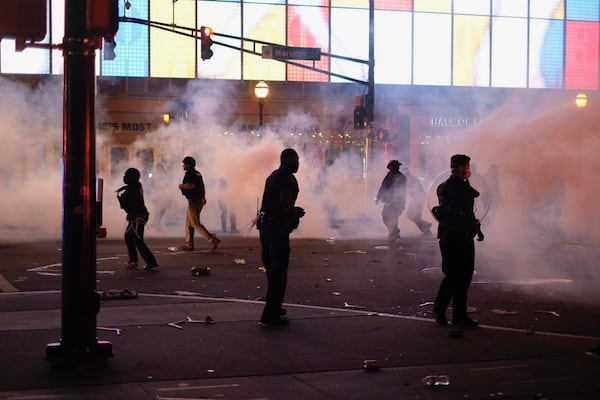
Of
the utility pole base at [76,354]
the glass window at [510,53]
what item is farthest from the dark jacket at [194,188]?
the glass window at [510,53]

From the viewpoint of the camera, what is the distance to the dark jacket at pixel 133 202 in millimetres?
12617

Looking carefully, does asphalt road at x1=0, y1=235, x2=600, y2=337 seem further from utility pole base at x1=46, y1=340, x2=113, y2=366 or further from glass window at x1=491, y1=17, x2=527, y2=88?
glass window at x1=491, y1=17, x2=527, y2=88

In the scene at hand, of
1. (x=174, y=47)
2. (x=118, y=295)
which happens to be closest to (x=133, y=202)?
(x=118, y=295)

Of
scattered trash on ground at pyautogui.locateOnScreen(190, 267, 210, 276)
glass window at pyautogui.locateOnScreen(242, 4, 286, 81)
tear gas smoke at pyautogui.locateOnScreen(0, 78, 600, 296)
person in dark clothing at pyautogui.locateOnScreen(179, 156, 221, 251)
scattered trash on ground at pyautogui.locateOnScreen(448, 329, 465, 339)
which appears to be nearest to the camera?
scattered trash on ground at pyautogui.locateOnScreen(448, 329, 465, 339)

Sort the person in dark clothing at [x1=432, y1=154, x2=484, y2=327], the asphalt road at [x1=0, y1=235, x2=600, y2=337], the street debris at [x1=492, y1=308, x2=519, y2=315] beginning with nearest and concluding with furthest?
the person in dark clothing at [x1=432, y1=154, x2=484, y2=327] → the street debris at [x1=492, y1=308, x2=519, y2=315] → the asphalt road at [x1=0, y1=235, x2=600, y2=337]

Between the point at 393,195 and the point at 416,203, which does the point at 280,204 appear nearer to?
the point at 393,195

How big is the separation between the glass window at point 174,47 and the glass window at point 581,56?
14.3 metres

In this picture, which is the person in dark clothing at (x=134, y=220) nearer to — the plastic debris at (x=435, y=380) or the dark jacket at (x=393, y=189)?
the dark jacket at (x=393, y=189)

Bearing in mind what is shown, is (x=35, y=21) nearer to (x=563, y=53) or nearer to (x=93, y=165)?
(x=93, y=165)

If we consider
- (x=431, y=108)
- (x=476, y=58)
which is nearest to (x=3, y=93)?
(x=431, y=108)

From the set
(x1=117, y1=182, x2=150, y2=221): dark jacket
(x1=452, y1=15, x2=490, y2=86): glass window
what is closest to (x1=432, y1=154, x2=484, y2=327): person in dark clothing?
(x1=117, y1=182, x2=150, y2=221): dark jacket

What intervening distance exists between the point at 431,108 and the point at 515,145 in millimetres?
13528

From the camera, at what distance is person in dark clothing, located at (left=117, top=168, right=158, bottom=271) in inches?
493

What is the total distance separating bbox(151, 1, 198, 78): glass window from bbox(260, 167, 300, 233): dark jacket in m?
25.1
